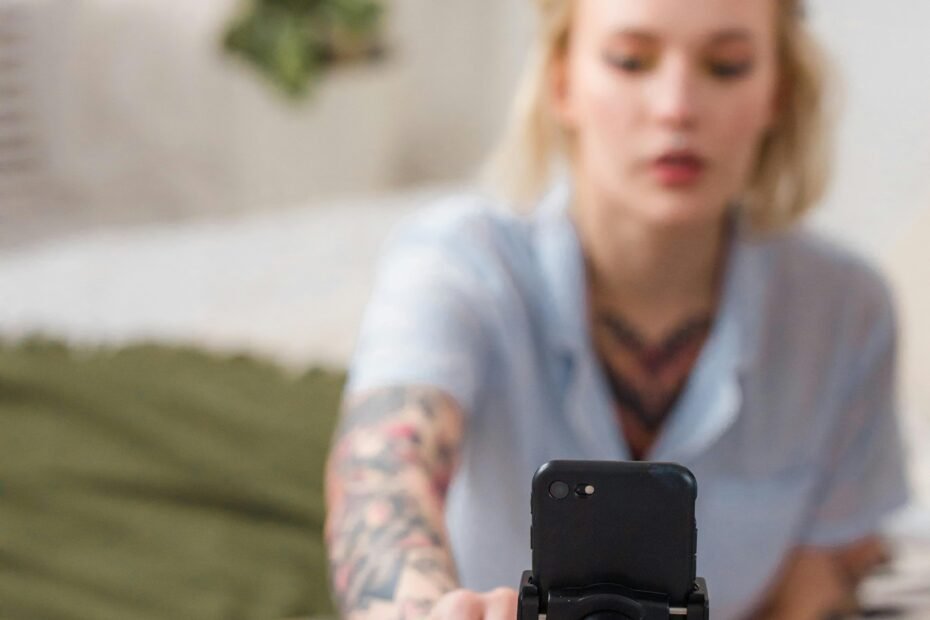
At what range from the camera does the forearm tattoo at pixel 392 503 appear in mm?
508

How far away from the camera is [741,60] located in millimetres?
670

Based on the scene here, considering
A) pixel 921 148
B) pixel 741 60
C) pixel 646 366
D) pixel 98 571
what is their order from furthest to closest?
pixel 921 148, pixel 98 571, pixel 646 366, pixel 741 60

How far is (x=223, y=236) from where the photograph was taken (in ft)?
5.70

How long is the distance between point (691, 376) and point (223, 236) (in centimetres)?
107

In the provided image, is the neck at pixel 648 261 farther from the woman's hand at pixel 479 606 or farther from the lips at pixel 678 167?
the woman's hand at pixel 479 606

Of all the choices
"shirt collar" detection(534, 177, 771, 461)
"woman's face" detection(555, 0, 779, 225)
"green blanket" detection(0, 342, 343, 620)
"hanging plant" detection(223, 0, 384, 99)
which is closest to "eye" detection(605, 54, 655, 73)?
"woman's face" detection(555, 0, 779, 225)

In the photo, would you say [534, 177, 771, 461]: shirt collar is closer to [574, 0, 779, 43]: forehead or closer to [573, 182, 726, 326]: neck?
[573, 182, 726, 326]: neck

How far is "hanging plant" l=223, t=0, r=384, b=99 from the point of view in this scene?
2.36m

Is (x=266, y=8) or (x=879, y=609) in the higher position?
(x=266, y=8)

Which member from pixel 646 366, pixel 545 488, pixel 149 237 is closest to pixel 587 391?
pixel 646 366

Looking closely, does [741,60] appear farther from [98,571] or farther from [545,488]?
[98,571]

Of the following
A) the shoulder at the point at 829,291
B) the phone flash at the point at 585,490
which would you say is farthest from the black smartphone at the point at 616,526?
the shoulder at the point at 829,291

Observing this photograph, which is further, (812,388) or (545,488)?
(812,388)

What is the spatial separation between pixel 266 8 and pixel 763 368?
71.3 inches
